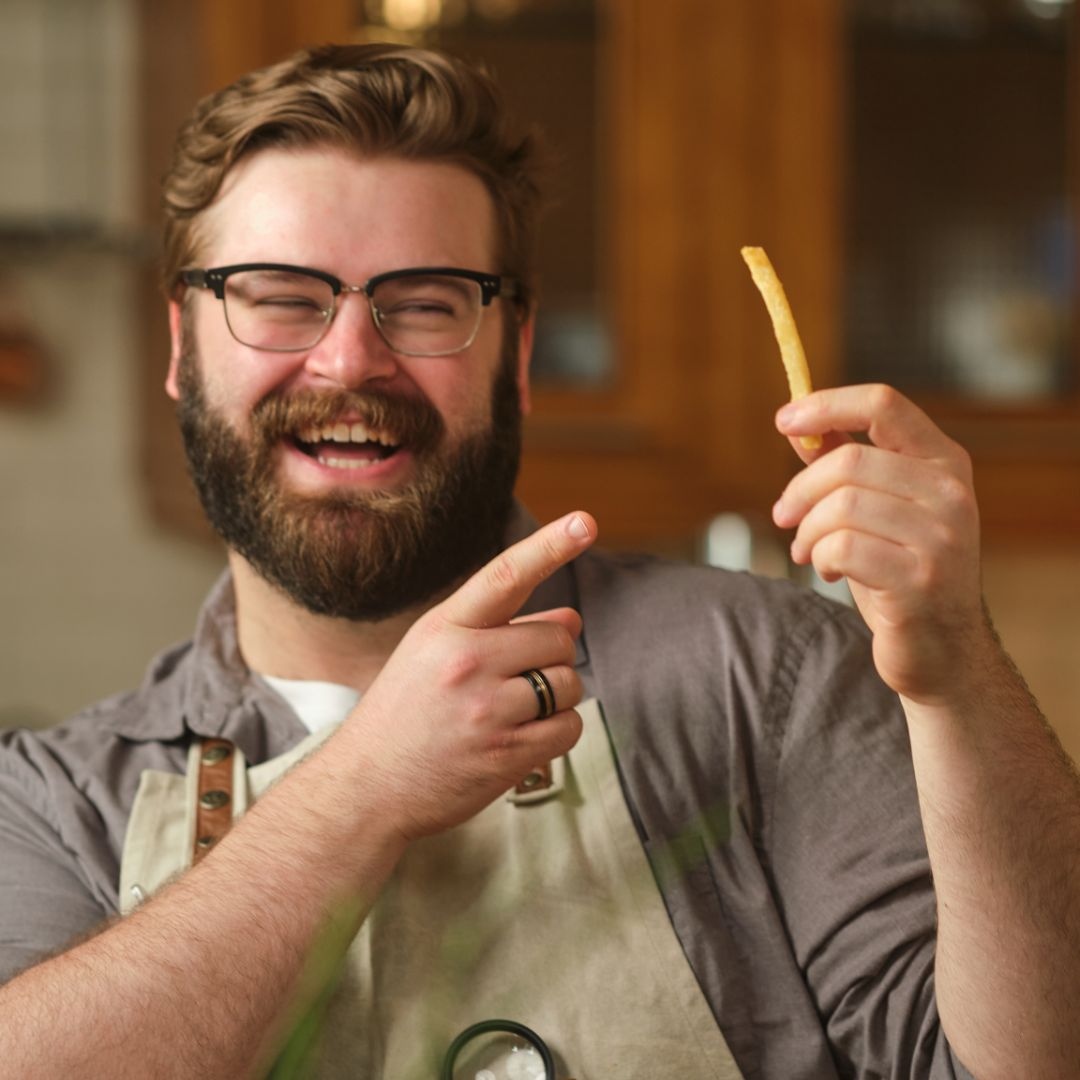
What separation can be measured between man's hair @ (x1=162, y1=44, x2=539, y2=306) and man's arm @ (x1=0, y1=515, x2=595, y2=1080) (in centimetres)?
42

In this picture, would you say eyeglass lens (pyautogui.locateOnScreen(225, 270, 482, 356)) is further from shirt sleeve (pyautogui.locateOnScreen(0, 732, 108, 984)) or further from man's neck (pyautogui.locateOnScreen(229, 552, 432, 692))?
shirt sleeve (pyautogui.locateOnScreen(0, 732, 108, 984))

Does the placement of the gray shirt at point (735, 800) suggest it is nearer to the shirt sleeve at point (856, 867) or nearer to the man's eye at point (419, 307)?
the shirt sleeve at point (856, 867)

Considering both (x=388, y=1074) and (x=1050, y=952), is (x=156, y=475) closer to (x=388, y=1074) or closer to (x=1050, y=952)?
(x=388, y=1074)

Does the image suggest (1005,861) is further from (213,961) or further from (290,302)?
(290,302)

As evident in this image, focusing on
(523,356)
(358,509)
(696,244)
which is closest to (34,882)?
(358,509)

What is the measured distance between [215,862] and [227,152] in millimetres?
562

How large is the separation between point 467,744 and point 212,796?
29 centimetres

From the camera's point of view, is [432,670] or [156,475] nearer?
[432,670]

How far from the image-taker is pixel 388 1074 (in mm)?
1047

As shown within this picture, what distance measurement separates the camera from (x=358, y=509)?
1.18 meters

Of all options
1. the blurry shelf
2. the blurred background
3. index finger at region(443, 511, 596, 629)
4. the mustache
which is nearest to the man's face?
the mustache

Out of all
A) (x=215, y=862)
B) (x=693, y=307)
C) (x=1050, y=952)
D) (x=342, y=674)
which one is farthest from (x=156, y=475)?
(x=1050, y=952)

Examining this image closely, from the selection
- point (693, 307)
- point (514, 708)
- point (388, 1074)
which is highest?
point (693, 307)

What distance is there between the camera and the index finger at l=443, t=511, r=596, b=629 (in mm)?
940
